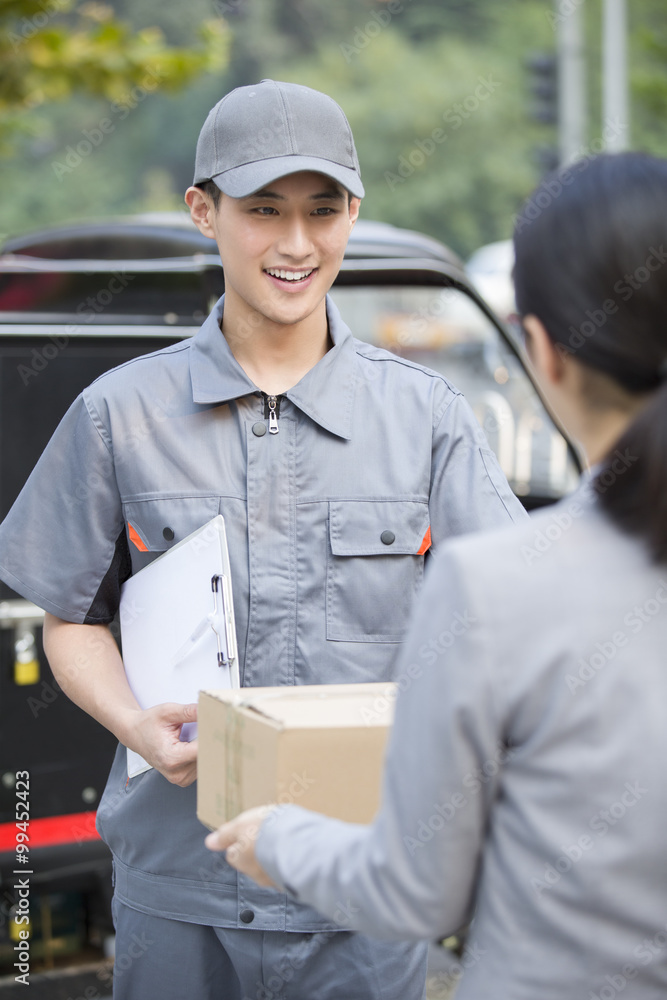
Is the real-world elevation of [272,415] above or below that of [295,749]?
above

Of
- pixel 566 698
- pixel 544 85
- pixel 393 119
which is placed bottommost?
pixel 566 698

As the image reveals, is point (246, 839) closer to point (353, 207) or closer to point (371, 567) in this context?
point (371, 567)

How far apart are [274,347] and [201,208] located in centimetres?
29

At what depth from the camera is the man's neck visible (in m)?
1.96

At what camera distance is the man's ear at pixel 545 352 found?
1.18m

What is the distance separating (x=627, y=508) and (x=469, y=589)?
0.18 metres

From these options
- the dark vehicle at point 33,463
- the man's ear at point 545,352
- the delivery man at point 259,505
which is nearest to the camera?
the man's ear at point 545,352

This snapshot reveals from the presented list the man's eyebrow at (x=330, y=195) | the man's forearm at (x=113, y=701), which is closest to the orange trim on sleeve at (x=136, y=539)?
the man's forearm at (x=113, y=701)

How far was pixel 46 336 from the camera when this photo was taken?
10.5 feet

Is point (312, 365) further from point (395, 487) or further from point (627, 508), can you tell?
point (627, 508)

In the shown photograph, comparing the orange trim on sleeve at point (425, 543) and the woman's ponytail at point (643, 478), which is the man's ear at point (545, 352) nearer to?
the woman's ponytail at point (643, 478)

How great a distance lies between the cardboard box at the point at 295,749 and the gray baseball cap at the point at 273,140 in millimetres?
814

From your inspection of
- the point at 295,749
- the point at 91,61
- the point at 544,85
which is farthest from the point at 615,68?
the point at 295,749

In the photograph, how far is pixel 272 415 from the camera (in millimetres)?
1916
